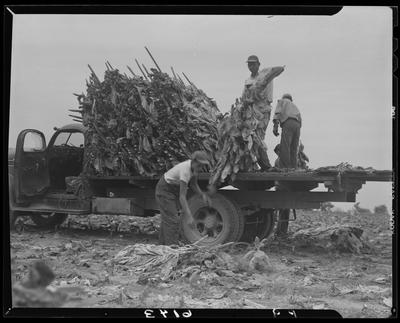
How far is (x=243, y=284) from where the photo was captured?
670 centimetres

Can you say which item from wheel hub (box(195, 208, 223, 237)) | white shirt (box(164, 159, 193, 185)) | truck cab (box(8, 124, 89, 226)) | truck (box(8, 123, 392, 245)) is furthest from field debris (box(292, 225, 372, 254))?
truck cab (box(8, 124, 89, 226))

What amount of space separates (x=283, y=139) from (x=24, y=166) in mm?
3621

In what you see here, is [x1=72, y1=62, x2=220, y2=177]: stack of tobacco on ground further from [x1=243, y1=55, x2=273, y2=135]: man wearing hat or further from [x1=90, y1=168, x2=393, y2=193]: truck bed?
[x1=243, y1=55, x2=273, y2=135]: man wearing hat

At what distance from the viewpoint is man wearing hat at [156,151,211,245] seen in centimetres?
762

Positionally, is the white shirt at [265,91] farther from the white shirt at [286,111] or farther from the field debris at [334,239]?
the field debris at [334,239]

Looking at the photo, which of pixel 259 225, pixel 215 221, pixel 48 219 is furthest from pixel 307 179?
pixel 48 219

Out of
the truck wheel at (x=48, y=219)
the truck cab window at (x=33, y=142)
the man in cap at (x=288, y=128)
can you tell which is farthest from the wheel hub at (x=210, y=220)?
the truck cab window at (x=33, y=142)

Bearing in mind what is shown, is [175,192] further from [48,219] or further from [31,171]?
[31,171]

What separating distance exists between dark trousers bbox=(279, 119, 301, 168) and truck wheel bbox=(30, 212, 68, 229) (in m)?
3.15

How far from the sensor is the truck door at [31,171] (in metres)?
9.00

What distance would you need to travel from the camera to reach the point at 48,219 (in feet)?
30.5

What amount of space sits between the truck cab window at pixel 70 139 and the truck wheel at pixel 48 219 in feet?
3.27
